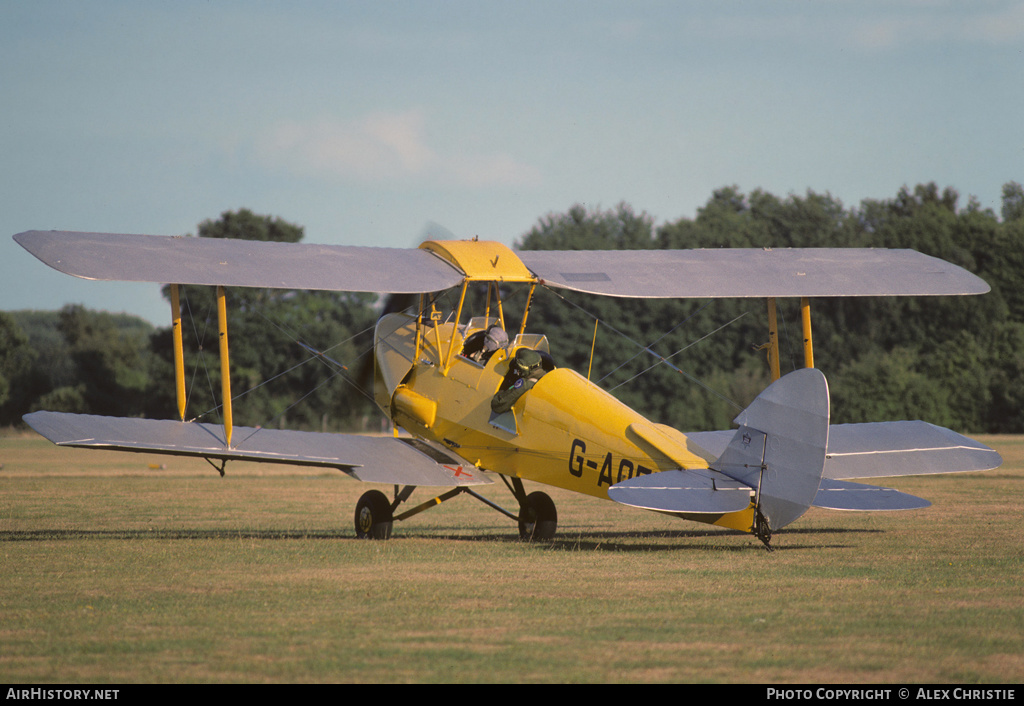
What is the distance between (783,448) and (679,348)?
1759 inches

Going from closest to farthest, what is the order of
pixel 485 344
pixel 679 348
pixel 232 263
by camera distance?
pixel 232 263, pixel 485 344, pixel 679 348

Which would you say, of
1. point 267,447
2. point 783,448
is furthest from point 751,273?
point 267,447

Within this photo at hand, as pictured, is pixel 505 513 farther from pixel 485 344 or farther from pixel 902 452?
pixel 902 452

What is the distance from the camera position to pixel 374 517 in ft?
40.7

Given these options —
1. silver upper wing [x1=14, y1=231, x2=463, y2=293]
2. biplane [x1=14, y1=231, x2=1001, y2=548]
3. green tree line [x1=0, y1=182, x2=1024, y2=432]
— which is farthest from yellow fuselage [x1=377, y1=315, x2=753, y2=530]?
green tree line [x1=0, y1=182, x2=1024, y2=432]

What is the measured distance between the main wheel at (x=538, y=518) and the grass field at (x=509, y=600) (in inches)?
12.3

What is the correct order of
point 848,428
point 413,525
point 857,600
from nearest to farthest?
point 857,600 → point 848,428 → point 413,525

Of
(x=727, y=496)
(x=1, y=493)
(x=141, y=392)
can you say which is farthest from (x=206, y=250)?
(x=141, y=392)

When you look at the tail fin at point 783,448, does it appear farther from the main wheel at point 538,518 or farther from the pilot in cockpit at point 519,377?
the main wheel at point 538,518

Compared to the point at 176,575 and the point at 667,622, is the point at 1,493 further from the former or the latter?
the point at 667,622

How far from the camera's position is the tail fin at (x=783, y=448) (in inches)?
372

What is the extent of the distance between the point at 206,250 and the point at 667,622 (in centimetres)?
662

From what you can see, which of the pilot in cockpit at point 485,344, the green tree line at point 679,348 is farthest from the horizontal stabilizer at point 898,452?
the green tree line at point 679,348

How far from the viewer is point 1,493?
1905 centimetres
